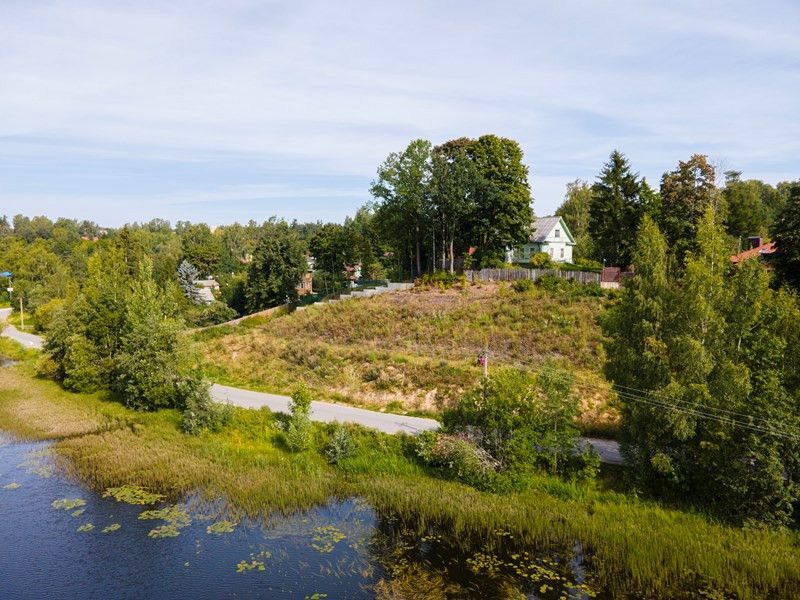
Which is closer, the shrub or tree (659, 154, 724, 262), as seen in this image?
tree (659, 154, 724, 262)

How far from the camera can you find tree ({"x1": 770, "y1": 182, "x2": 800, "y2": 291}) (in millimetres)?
39844

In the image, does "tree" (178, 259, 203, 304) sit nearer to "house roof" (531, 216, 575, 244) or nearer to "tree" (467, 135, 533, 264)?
"tree" (467, 135, 533, 264)

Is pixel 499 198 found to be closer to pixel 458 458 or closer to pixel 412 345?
pixel 412 345

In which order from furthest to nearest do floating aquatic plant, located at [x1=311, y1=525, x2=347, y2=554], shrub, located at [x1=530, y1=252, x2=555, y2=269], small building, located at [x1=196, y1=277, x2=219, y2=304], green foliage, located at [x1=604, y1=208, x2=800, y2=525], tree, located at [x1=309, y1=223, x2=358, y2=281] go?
1. small building, located at [x1=196, y1=277, x2=219, y2=304]
2. tree, located at [x1=309, y1=223, x2=358, y2=281]
3. shrub, located at [x1=530, y1=252, x2=555, y2=269]
4. floating aquatic plant, located at [x1=311, y1=525, x2=347, y2=554]
5. green foliage, located at [x1=604, y1=208, x2=800, y2=525]

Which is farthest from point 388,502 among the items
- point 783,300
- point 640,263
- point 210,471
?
point 783,300

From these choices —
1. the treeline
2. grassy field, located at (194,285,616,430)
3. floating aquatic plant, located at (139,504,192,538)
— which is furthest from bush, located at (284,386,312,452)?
the treeline

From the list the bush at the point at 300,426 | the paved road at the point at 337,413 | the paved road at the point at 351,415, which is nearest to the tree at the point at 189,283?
the paved road at the point at 351,415

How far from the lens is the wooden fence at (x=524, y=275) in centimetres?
5231

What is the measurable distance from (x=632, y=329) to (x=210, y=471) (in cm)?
1885

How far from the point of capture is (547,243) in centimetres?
6688

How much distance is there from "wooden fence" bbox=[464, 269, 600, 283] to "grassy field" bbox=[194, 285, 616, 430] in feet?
7.93

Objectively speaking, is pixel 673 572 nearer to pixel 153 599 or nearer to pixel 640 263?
pixel 640 263

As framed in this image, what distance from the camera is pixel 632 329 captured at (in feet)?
71.4

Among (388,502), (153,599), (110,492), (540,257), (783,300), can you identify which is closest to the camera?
(153,599)
